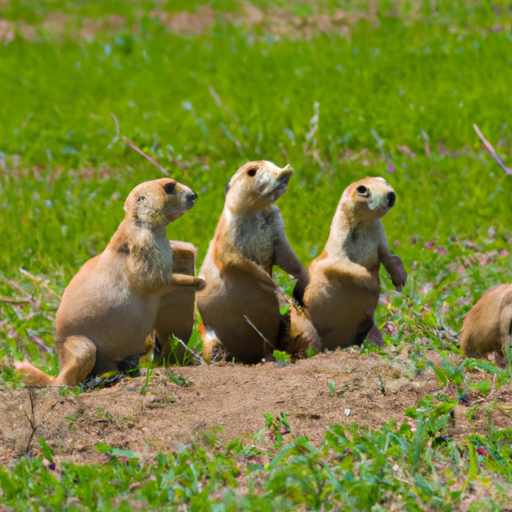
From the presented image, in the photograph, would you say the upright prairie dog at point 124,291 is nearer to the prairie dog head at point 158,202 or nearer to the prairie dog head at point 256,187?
the prairie dog head at point 158,202

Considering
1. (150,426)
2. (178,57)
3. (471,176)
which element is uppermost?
(178,57)

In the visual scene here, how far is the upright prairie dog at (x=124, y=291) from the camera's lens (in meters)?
→ 4.38

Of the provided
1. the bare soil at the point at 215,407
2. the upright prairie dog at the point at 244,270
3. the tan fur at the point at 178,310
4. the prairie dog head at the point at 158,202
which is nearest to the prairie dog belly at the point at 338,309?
the upright prairie dog at the point at 244,270

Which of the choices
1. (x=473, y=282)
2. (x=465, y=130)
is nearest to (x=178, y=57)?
(x=465, y=130)

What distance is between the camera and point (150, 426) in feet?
12.9

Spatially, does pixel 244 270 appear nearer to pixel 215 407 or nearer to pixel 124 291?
pixel 124 291

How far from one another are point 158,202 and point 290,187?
10.3 ft

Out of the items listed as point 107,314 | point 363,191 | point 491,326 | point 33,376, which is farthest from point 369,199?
point 33,376

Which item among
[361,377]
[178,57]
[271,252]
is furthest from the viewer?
[178,57]

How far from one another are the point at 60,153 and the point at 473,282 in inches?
197

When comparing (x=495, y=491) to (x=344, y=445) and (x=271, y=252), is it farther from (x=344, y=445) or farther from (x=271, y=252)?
(x=271, y=252)

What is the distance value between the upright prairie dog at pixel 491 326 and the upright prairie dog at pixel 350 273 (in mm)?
A: 500

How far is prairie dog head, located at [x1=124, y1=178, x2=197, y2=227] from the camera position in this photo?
4465mm

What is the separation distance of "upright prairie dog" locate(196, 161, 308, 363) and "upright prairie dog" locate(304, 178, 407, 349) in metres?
0.13
